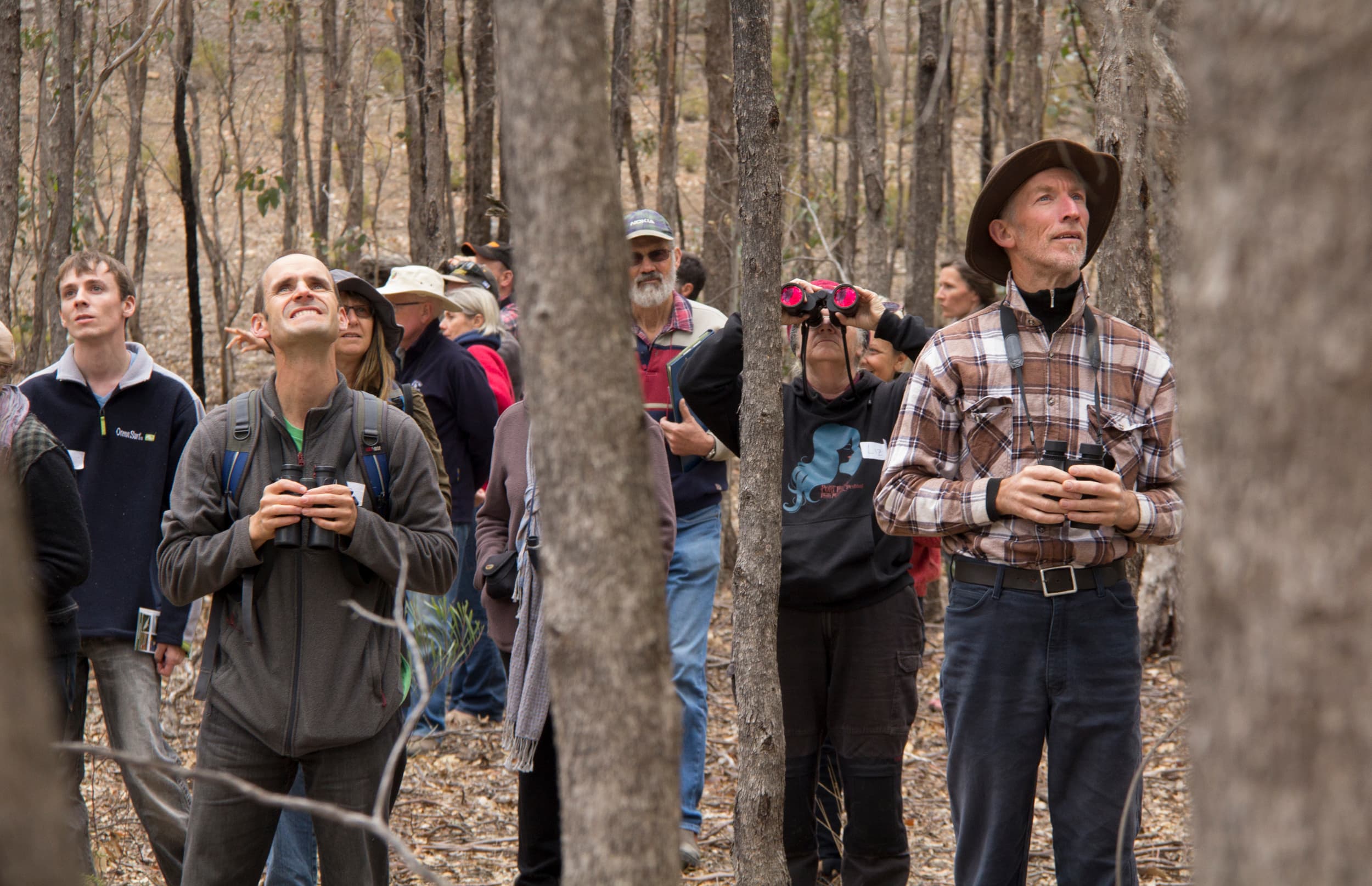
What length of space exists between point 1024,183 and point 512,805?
363 centimetres

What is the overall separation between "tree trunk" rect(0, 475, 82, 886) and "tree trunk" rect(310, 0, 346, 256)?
10.1 meters

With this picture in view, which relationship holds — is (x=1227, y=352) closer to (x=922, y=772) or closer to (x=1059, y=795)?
(x=1059, y=795)

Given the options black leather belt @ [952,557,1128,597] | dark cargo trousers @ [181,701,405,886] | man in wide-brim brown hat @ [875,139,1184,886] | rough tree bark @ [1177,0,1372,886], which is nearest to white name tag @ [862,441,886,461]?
man in wide-brim brown hat @ [875,139,1184,886]

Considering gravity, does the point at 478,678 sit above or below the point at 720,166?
below

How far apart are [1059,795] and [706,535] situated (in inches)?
80.8

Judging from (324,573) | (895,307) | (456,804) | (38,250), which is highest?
(38,250)

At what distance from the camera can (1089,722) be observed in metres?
3.09

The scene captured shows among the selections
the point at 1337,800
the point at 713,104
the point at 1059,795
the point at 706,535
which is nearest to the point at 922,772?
the point at 706,535

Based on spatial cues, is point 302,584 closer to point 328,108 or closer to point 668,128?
point 668,128

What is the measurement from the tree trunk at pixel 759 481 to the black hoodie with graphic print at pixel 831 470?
692mm

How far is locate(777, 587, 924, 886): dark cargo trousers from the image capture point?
3783 millimetres

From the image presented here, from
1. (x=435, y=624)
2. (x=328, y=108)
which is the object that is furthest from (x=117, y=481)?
(x=328, y=108)

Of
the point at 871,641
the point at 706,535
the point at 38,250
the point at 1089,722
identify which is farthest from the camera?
the point at 38,250

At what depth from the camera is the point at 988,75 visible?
11.8 metres
